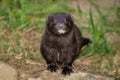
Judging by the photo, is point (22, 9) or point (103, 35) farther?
point (22, 9)

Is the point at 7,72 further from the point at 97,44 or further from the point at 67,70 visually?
the point at 97,44

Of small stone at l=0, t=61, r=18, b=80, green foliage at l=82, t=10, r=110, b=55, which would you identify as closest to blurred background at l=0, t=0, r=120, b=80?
green foliage at l=82, t=10, r=110, b=55

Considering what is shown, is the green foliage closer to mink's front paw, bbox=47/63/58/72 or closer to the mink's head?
mink's front paw, bbox=47/63/58/72

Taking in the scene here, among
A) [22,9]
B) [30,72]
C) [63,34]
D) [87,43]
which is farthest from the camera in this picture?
[22,9]

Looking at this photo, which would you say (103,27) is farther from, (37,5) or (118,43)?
(37,5)

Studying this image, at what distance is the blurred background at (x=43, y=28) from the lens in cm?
611

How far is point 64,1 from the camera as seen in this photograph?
25.3 feet

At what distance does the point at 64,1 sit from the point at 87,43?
1.53 meters

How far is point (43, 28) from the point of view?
711cm

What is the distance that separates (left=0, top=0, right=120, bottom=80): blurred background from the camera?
6113 mm

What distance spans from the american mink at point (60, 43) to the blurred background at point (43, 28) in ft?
0.91

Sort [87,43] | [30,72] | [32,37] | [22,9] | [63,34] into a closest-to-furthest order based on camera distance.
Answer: [63,34], [30,72], [87,43], [32,37], [22,9]

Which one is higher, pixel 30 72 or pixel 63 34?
pixel 63 34

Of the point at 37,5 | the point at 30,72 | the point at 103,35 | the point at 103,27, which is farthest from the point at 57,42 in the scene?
the point at 37,5
